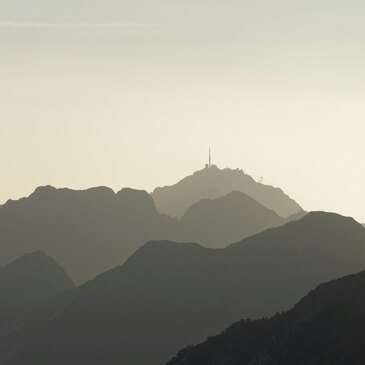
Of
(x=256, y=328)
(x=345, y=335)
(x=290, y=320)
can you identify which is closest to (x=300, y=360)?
(x=345, y=335)

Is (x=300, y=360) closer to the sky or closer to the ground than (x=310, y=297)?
closer to the ground

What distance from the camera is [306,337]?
12838 centimetres

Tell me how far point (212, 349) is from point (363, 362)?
42.7 meters

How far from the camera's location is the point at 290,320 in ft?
461

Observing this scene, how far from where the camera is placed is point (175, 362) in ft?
509

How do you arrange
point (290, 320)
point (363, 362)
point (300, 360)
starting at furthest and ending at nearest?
1. point (290, 320)
2. point (300, 360)
3. point (363, 362)

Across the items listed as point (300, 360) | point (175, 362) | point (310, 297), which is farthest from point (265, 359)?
point (175, 362)

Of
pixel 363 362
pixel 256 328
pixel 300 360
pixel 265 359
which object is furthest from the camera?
pixel 256 328

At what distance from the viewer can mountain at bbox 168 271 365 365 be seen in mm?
120438

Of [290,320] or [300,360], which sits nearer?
[300,360]

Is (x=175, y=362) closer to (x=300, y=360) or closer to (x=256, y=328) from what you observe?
(x=256, y=328)

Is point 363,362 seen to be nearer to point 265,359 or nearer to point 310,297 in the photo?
point 265,359

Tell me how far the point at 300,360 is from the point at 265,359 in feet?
29.8

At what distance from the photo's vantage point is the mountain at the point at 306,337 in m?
120
